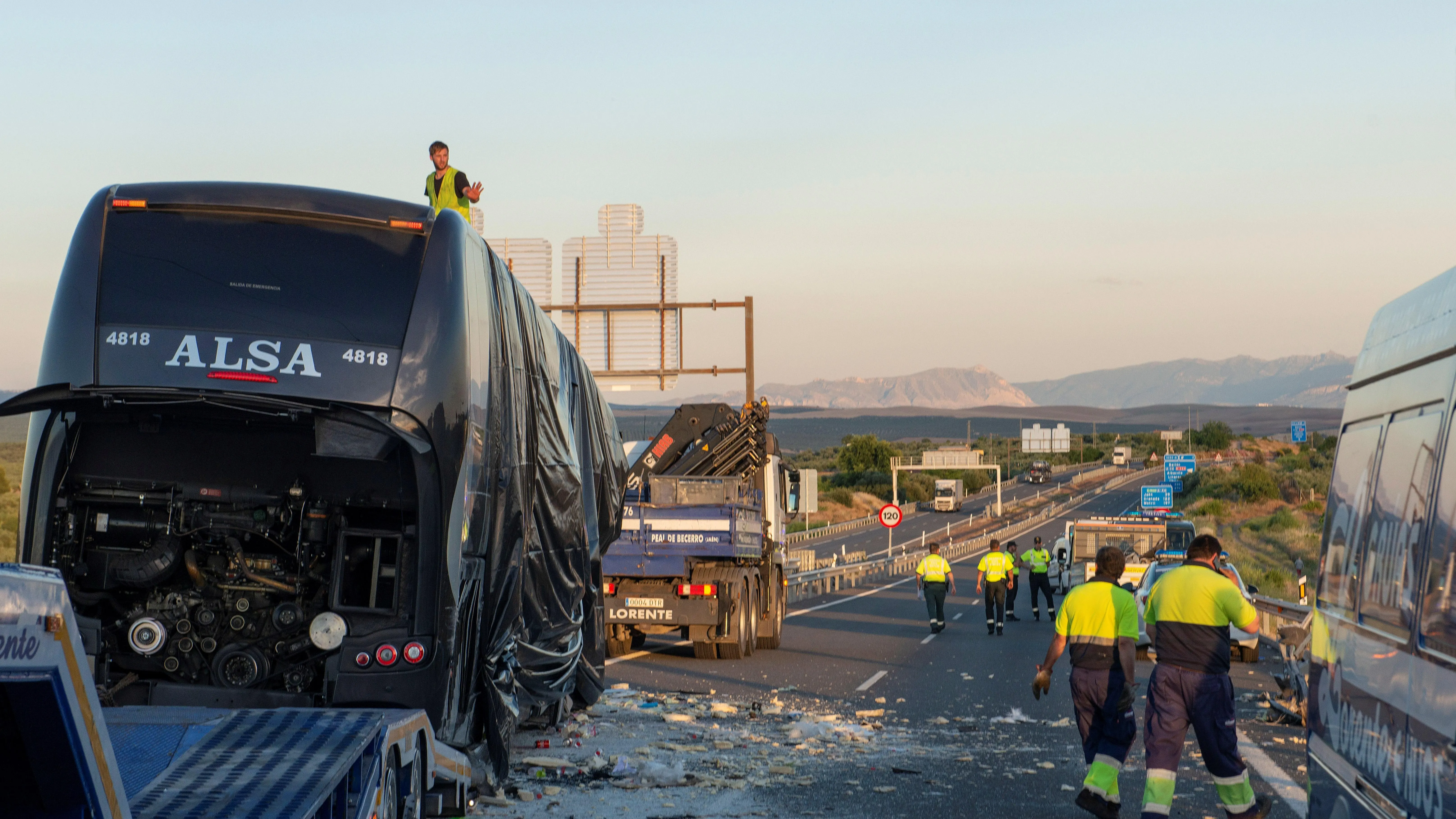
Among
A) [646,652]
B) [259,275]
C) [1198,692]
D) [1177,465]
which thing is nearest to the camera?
[259,275]

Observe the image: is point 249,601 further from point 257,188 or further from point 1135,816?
point 1135,816

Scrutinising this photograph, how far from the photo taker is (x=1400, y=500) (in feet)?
15.8

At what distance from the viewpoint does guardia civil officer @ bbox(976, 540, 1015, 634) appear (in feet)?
76.9

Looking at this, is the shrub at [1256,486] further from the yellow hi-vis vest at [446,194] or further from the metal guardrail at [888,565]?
the yellow hi-vis vest at [446,194]

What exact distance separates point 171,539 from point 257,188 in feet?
6.14

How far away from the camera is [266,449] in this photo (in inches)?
285

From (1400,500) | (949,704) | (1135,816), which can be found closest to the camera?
(1400,500)

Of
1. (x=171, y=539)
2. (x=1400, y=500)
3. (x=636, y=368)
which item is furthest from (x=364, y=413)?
(x=636, y=368)

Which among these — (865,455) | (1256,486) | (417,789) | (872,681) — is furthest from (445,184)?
(865,455)

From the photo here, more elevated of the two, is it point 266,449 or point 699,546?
point 266,449

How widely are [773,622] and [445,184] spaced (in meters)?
12.3

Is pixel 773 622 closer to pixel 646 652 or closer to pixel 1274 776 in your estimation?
pixel 646 652

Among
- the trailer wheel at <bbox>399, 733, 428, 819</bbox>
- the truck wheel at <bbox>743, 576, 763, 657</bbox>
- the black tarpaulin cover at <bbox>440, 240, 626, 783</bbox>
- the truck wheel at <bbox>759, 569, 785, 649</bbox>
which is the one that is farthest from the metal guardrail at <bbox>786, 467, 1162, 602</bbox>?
the trailer wheel at <bbox>399, 733, 428, 819</bbox>

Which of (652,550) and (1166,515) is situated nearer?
(652,550)
